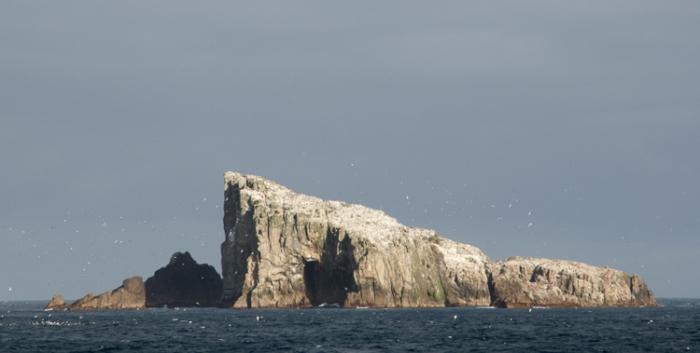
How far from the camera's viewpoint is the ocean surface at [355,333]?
402 feet

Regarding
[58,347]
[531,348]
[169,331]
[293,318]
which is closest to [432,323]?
[293,318]

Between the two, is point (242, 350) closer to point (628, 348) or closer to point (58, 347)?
point (58, 347)

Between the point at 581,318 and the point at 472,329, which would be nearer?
the point at 472,329

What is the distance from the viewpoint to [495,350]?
119500mm

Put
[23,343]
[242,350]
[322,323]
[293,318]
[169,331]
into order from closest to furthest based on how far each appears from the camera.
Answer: [242,350] → [23,343] → [169,331] → [322,323] → [293,318]

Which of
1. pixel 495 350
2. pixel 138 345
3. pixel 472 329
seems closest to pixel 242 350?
pixel 138 345

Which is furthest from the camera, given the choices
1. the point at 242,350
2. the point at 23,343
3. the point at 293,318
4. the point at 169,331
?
the point at 293,318

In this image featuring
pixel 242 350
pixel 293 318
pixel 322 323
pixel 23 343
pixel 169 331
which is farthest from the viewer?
pixel 293 318

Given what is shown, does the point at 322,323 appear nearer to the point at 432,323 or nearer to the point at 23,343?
the point at 432,323

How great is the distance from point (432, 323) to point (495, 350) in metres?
48.8

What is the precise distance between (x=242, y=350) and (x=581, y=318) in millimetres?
80331

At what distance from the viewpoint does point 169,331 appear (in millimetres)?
150500

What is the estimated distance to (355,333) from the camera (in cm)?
14438

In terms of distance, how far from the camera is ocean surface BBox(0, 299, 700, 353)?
122562 mm
